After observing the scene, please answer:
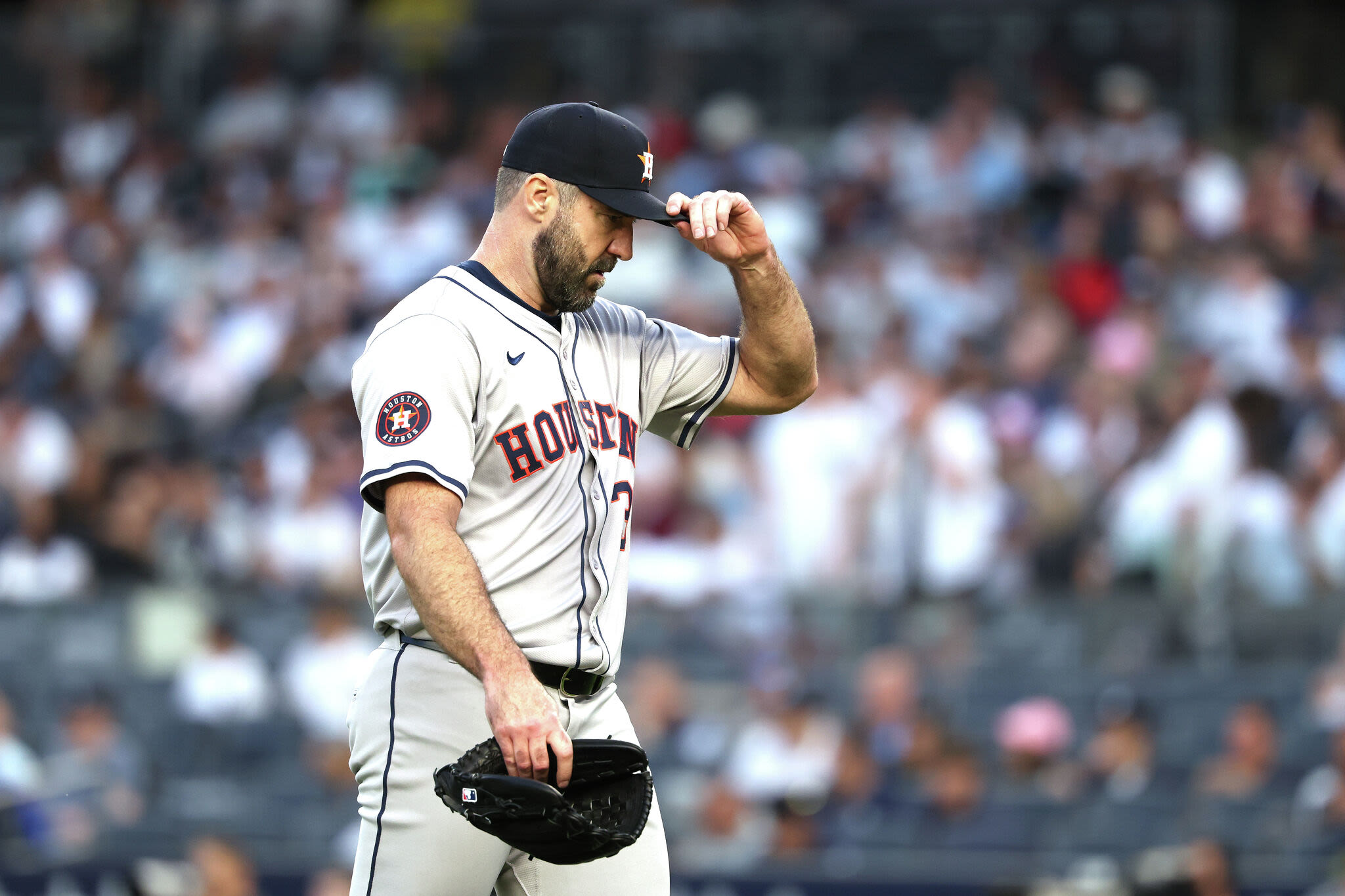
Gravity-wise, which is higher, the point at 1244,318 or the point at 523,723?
the point at 1244,318

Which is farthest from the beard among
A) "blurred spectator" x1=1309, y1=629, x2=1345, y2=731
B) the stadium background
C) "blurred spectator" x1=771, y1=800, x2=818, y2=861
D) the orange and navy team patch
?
"blurred spectator" x1=1309, y1=629, x2=1345, y2=731

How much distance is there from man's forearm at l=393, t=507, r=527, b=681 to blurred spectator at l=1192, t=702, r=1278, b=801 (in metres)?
5.26

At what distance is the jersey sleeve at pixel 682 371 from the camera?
3945 mm

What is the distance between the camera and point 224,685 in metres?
9.61

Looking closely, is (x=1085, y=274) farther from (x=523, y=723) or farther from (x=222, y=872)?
(x=523, y=723)

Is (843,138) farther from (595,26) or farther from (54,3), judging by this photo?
(54,3)

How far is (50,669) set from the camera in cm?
1005

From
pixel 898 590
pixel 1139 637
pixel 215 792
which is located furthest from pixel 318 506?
pixel 1139 637

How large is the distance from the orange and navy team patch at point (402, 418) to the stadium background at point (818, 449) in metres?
4.60

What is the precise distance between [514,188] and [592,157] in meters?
0.18

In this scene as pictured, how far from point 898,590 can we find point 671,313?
7.75 ft

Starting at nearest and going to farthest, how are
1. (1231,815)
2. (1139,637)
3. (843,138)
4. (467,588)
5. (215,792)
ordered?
(467,588) < (1231,815) < (1139,637) < (215,792) < (843,138)

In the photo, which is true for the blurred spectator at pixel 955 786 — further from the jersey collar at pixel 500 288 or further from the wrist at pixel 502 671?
the wrist at pixel 502 671

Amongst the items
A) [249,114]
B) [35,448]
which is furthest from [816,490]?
[249,114]
